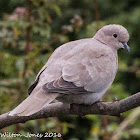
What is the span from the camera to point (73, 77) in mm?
2742

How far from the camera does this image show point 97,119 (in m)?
4.81

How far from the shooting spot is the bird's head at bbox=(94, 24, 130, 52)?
3.39 meters

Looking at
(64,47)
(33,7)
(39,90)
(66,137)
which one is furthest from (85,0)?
(39,90)

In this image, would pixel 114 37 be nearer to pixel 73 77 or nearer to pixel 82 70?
pixel 82 70

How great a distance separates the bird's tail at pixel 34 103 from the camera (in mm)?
2482

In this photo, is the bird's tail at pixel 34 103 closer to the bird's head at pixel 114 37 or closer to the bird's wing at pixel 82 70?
the bird's wing at pixel 82 70

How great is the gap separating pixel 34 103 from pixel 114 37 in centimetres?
120

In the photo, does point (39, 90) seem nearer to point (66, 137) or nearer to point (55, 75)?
point (55, 75)

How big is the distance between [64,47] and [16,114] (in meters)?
0.75

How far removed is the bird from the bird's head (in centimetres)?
17

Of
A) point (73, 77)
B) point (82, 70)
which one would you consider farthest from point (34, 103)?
point (82, 70)

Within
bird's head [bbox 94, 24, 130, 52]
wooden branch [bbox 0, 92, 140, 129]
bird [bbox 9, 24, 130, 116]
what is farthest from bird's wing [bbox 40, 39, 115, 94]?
bird's head [bbox 94, 24, 130, 52]

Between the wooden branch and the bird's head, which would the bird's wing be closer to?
the wooden branch

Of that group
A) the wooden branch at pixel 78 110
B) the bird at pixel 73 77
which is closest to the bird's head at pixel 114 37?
the bird at pixel 73 77
